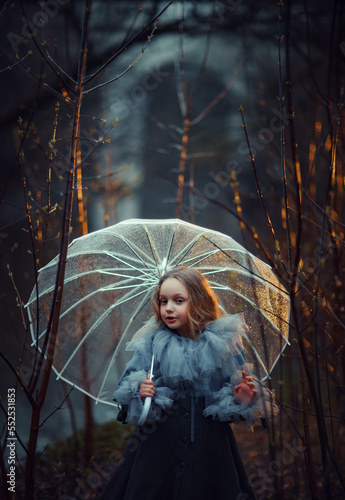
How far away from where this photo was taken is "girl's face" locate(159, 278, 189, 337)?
2.16 metres

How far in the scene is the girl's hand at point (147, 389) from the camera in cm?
196

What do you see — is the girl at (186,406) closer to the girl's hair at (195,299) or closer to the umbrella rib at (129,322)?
the girl's hair at (195,299)

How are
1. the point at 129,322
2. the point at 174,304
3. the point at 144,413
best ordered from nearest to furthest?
the point at 144,413 → the point at 174,304 → the point at 129,322

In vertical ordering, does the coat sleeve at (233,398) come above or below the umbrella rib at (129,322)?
below

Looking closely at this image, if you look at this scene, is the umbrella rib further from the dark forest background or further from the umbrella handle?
the umbrella handle

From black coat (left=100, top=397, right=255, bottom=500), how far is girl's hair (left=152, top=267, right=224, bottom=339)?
351 millimetres

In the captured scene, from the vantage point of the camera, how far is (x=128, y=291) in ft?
7.76

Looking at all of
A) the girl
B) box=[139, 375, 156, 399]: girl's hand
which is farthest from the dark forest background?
box=[139, 375, 156, 399]: girl's hand

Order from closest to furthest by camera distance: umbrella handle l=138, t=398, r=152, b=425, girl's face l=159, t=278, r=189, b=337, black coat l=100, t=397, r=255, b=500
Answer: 1. umbrella handle l=138, t=398, r=152, b=425
2. black coat l=100, t=397, r=255, b=500
3. girl's face l=159, t=278, r=189, b=337

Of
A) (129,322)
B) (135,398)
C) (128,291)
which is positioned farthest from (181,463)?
(128,291)

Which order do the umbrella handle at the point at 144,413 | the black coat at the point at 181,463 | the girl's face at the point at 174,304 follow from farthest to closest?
the girl's face at the point at 174,304, the black coat at the point at 181,463, the umbrella handle at the point at 144,413

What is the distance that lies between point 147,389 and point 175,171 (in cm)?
126

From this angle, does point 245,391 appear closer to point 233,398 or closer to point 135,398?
point 233,398

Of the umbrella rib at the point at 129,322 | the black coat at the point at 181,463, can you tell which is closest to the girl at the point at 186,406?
the black coat at the point at 181,463
